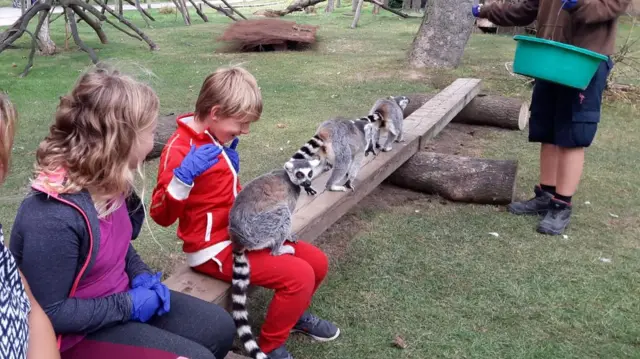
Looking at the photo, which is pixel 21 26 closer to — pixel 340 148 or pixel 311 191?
pixel 340 148

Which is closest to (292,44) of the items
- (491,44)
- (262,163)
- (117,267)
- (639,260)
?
(491,44)

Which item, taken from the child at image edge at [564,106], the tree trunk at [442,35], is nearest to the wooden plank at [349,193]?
the child at image edge at [564,106]

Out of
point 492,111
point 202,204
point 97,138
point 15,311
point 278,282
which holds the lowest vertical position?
point 492,111

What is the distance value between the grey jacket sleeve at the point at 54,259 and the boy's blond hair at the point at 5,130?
0.63 feet

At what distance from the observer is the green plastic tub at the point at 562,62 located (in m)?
3.08

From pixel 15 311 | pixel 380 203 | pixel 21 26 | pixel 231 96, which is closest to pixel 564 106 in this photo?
pixel 380 203

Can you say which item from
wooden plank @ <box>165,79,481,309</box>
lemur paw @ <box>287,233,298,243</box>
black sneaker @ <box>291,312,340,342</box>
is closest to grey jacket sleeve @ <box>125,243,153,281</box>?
wooden plank @ <box>165,79,481,309</box>

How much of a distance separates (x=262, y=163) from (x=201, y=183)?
2.49m

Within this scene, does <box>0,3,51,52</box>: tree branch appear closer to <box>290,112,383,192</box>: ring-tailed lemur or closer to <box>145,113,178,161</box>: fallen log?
<box>145,113,178,161</box>: fallen log

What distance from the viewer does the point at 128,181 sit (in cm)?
169

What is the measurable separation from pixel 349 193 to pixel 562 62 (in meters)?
1.36

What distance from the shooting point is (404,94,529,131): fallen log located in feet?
19.0

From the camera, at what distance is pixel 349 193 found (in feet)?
10.6

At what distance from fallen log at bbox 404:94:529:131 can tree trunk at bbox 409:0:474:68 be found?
2.35 m
